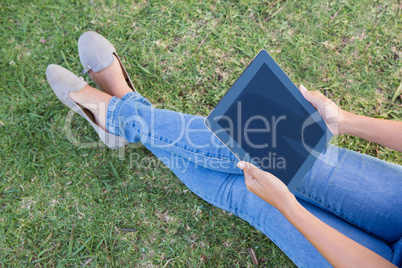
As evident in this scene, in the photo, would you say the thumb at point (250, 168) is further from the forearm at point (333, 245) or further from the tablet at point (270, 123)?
the forearm at point (333, 245)

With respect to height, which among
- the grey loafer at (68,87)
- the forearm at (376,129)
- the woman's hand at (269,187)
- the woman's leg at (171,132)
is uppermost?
Answer: the forearm at (376,129)

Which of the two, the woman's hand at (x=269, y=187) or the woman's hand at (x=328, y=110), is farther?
the woman's hand at (x=328, y=110)

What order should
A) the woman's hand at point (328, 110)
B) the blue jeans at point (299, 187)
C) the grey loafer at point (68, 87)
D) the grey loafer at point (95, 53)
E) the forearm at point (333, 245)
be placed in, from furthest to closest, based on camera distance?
the grey loafer at point (95, 53), the grey loafer at point (68, 87), the woman's hand at point (328, 110), the blue jeans at point (299, 187), the forearm at point (333, 245)

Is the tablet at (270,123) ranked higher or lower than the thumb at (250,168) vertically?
higher

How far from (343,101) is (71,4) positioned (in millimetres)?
2246

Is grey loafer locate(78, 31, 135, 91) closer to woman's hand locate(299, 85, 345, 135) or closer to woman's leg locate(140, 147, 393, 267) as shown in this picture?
woman's leg locate(140, 147, 393, 267)

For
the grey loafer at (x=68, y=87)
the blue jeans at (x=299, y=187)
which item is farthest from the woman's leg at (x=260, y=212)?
the grey loafer at (x=68, y=87)

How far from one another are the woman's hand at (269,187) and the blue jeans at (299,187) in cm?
16

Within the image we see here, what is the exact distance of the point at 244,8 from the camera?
227 cm

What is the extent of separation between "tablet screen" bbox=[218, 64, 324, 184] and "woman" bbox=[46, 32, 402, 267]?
0.32 ft

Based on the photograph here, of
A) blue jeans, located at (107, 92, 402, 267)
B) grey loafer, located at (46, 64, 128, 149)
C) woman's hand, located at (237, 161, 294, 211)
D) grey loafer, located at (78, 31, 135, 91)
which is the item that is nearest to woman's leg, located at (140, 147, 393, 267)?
blue jeans, located at (107, 92, 402, 267)

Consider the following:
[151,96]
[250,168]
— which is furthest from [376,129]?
[151,96]

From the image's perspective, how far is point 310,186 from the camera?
61.9 inches

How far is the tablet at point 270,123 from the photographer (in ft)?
4.58
